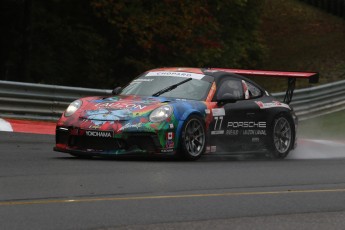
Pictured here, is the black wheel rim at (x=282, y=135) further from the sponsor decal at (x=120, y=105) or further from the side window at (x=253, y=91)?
the sponsor decal at (x=120, y=105)

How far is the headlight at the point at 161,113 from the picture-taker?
41.1 feet

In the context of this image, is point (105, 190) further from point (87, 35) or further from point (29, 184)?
point (87, 35)

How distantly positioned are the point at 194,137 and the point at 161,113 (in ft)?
2.23

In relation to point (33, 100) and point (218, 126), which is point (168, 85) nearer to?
point (218, 126)

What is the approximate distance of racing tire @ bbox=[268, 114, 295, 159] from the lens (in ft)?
48.3

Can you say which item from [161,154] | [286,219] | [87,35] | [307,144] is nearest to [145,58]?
[87,35]

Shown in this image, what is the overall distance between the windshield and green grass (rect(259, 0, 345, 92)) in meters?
20.4

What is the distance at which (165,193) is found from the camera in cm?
964

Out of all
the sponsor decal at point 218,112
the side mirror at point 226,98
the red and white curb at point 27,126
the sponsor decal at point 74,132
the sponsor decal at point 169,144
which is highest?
the side mirror at point 226,98

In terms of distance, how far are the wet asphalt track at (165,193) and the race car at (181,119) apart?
23 centimetres

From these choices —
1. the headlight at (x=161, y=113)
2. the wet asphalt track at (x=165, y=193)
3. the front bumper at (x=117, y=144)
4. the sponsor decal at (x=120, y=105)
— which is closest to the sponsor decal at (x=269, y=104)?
the wet asphalt track at (x=165, y=193)

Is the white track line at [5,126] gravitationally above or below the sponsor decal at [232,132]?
below

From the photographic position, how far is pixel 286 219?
833 centimetres

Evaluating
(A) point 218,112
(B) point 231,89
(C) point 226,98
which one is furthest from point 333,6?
(A) point 218,112
